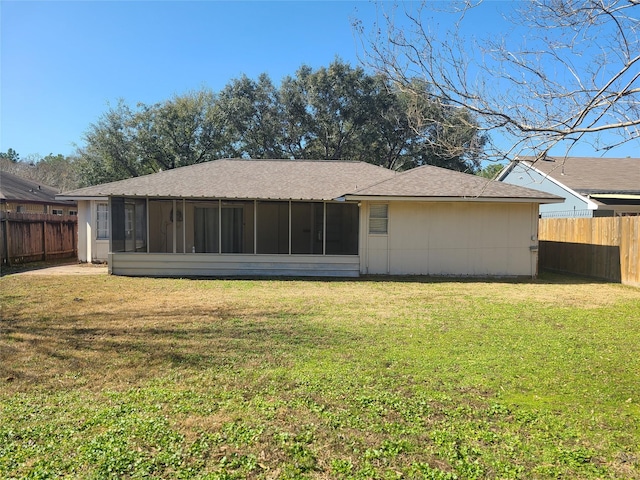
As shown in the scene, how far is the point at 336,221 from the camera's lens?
52.9 ft

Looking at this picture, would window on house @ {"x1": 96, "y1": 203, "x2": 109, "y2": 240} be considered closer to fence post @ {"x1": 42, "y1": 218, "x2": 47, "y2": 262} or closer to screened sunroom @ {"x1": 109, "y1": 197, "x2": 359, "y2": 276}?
screened sunroom @ {"x1": 109, "y1": 197, "x2": 359, "y2": 276}

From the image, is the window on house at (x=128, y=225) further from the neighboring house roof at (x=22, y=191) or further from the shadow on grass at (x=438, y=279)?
the neighboring house roof at (x=22, y=191)

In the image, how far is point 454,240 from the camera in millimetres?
13555

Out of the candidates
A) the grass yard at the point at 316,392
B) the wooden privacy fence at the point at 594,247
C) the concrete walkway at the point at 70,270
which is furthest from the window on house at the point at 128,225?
the wooden privacy fence at the point at 594,247

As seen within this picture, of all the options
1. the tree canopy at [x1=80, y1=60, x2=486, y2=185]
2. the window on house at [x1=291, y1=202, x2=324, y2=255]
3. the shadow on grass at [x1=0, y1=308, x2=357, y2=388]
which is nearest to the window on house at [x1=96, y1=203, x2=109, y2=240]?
the window on house at [x1=291, y1=202, x2=324, y2=255]

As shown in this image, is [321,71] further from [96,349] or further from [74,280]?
[96,349]

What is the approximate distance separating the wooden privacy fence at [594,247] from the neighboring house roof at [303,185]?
1842 mm

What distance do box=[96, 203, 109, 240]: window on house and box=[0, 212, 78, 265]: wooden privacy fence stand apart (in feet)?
6.56

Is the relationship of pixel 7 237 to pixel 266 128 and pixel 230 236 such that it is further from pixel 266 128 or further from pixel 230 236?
pixel 266 128

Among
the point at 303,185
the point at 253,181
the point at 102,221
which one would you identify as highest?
the point at 253,181

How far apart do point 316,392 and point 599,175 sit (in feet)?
66.9

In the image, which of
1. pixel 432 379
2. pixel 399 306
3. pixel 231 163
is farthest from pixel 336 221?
pixel 432 379

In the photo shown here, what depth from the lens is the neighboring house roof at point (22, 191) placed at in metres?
21.9

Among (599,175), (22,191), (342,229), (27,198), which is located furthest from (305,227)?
(22,191)
